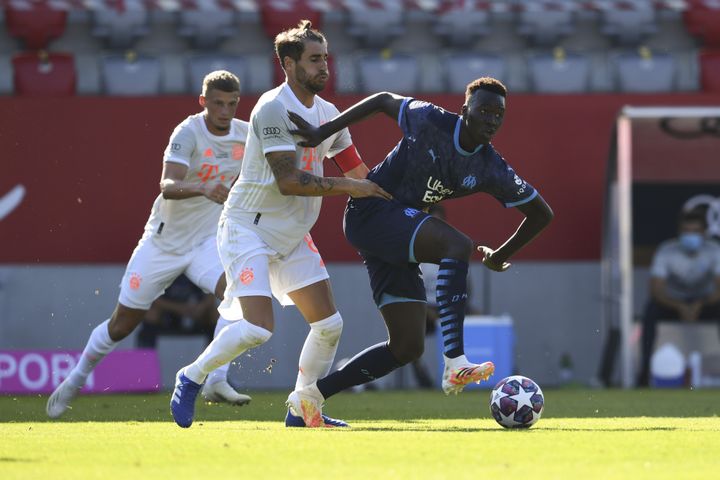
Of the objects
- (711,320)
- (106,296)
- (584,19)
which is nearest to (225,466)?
(106,296)

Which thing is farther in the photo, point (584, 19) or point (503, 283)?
point (584, 19)

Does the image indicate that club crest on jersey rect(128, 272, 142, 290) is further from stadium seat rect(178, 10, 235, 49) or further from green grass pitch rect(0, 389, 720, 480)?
stadium seat rect(178, 10, 235, 49)

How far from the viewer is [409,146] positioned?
315 inches

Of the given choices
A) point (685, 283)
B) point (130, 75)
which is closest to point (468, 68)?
point (685, 283)

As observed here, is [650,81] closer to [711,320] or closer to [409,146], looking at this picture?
[711,320]

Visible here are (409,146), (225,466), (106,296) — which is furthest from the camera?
(106,296)

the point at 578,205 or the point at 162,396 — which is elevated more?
the point at 578,205

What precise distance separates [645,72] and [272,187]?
10.5 meters

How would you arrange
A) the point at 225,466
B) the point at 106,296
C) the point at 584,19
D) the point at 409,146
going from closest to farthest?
the point at 225,466 → the point at 409,146 → the point at 106,296 → the point at 584,19

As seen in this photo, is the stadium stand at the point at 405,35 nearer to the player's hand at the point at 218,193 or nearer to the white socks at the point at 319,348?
the player's hand at the point at 218,193

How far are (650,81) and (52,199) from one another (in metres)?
7.36

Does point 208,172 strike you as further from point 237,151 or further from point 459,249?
point 459,249

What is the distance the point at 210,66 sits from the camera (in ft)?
55.8

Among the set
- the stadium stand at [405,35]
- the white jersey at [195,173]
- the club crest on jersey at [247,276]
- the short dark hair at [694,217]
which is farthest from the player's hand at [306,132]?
the stadium stand at [405,35]
